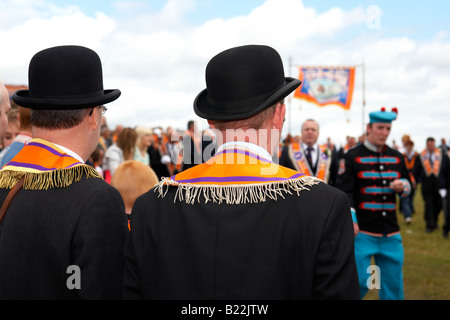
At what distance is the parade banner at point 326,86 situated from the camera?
58.9 feet

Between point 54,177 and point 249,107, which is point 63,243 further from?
point 249,107

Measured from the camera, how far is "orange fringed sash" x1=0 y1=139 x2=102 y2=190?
2.10 metres

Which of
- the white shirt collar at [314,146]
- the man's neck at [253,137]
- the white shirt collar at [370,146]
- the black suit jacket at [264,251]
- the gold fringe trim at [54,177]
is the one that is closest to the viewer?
the black suit jacket at [264,251]

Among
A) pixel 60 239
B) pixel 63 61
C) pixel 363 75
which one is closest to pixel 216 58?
pixel 63 61

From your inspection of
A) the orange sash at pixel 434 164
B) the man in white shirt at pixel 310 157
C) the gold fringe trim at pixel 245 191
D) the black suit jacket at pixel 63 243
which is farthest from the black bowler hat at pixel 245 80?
the orange sash at pixel 434 164

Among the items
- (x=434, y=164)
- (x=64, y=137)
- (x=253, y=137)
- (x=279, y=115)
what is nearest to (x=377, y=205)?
(x=279, y=115)

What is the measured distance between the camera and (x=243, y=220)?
5.58ft

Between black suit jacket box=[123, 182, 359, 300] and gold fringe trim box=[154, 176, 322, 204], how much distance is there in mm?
23

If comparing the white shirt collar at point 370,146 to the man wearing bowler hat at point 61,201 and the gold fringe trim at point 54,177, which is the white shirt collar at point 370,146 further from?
the gold fringe trim at point 54,177

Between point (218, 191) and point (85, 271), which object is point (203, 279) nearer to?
point (218, 191)

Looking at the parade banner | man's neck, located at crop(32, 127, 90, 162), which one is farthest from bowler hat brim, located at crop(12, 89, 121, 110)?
the parade banner

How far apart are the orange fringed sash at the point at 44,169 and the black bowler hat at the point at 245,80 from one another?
27.7 inches

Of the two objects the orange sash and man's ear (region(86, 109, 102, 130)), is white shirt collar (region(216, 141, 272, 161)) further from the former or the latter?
the orange sash

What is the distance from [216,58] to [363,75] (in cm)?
2017
